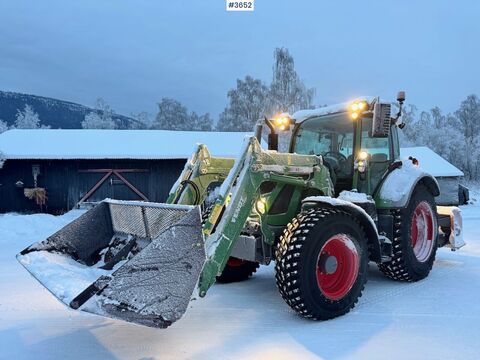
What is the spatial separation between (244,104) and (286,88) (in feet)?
19.2

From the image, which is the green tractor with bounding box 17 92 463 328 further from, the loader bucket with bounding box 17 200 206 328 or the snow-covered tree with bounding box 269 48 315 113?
the snow-covered tree with bounding box 269 48 315 113

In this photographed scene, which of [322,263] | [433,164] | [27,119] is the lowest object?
[322,263]

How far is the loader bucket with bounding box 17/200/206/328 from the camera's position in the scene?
3229mm

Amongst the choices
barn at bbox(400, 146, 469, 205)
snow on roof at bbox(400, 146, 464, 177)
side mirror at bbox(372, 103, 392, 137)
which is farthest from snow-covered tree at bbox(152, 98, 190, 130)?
side mirror at bbox(372, 103, 392, 137)

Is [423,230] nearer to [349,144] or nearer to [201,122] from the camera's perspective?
A: [349,144]

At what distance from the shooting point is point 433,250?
6.27 meters

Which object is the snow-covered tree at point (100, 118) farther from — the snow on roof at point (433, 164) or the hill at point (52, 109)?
the snow on roof at point (433, 164)

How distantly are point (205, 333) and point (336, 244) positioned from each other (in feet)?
5.28

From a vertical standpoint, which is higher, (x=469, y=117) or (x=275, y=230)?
(x=469, y=117)

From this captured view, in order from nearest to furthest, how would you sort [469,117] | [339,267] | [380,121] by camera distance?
[339,267], [380,121], [469,117]

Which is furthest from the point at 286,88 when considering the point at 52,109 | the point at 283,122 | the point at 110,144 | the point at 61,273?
the point at 52,109

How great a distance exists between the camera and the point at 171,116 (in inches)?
2071

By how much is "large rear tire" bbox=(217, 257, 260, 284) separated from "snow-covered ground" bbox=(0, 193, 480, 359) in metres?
0.18

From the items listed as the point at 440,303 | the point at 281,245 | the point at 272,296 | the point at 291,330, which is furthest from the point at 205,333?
the point at 440,303
